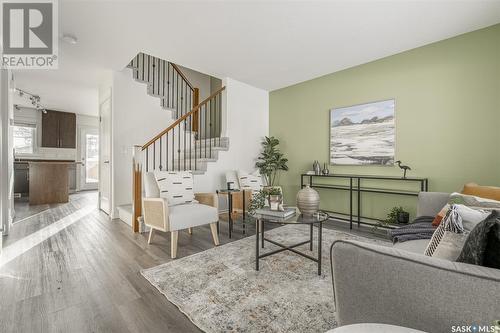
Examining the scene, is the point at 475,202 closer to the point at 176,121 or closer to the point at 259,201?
the point at 259,201

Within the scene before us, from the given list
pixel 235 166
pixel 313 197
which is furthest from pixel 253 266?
pixel 235 166

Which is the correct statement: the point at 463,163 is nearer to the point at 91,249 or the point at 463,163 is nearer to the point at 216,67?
the point at 216,67

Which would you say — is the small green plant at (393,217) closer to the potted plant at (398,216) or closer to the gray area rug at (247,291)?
the potted plant at (398,216)

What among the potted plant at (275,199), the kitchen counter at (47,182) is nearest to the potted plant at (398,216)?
the potted plant at (275,199)

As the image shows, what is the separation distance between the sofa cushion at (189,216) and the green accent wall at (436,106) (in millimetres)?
2469

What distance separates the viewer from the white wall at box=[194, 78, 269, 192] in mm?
4230

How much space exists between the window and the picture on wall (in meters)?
8.61

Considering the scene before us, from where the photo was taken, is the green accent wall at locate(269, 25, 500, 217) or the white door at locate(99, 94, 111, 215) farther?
the white door at locate(99, 94, 111, 215)

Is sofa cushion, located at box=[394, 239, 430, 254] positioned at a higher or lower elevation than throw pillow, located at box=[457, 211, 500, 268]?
lower

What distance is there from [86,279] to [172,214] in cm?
89

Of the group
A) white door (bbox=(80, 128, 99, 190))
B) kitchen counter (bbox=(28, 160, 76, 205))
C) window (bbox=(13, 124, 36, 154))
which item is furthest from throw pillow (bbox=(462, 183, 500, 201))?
window (bbox=(13, 124, 36, 154))

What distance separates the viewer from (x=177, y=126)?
16.3 ft

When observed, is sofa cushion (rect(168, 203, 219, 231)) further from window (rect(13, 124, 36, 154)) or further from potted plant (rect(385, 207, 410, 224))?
window (rect(13, 124, 36, 154))

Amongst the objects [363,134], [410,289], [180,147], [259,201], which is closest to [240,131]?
[180,147]
